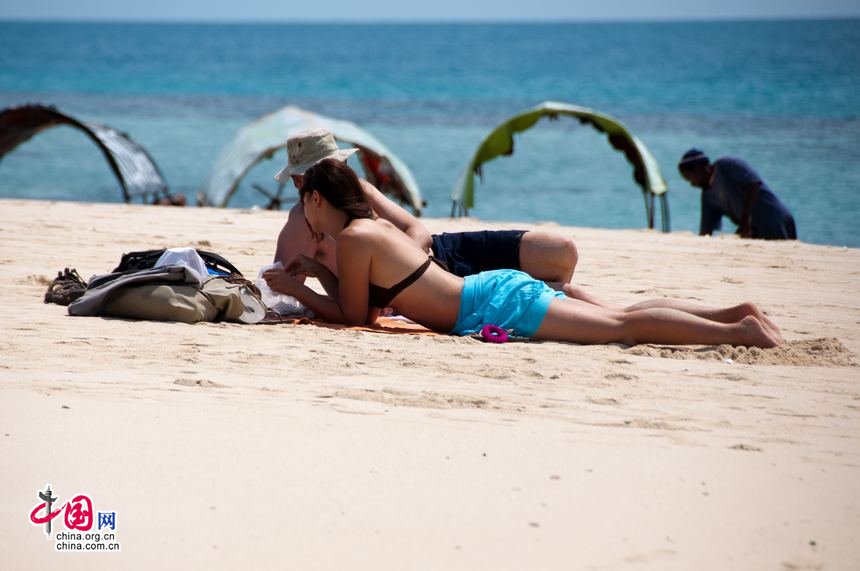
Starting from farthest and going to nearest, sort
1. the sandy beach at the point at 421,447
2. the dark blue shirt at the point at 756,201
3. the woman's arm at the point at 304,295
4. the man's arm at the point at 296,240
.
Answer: the dark blue shirt at the point at 756,201, the man's arm at the point at 296,240, the woman's arm at the point at 304,295, the sandy beach at the point at 421,447

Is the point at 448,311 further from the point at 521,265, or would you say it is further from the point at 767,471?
the point at 767,471

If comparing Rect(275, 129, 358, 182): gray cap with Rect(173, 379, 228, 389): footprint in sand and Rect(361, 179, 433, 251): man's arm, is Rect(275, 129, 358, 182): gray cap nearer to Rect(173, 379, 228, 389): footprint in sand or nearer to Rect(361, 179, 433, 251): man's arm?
Rect(361, 179, 433, 251): man's arm

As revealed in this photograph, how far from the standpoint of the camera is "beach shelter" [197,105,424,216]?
13070mm

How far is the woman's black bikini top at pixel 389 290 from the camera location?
5527 millimetres

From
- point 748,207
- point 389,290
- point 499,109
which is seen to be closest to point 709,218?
point 748,207

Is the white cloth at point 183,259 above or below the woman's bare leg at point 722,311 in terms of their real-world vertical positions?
above

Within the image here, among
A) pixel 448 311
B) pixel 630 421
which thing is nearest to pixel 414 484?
pixel 630 421

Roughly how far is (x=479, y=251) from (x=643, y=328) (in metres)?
1.12

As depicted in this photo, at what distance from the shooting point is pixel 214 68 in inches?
2381

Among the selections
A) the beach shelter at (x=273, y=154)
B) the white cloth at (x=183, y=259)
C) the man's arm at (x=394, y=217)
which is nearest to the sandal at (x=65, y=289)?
the white cloth at (x=183, y=259)

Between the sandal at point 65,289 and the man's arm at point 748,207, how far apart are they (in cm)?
652

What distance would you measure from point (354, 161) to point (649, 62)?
4652cm

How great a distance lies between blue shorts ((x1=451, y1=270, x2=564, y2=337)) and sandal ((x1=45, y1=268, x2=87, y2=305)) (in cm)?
227

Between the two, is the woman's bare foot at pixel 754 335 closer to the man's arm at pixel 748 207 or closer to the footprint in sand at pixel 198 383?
the footprint in sand at pixel 198 383
